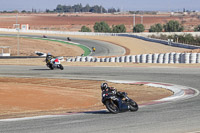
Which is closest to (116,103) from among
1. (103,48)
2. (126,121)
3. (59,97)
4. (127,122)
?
(126,121)

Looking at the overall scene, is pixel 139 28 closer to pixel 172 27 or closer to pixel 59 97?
pixel 172 27

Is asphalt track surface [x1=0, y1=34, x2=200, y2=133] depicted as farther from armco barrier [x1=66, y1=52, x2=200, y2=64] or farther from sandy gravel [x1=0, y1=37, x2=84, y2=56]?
sandy gravel [x1=0, y1=37, x2=84, y2=56]

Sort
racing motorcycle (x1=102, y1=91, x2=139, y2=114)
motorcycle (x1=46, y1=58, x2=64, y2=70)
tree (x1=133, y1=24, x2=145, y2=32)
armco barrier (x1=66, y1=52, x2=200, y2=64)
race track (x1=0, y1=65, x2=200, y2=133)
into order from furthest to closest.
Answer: tree (x1=133, y1=24, x2=145, y2=32) < armco barrier (x1=66, y1=52, x2=200, y2=64) < motorcycle (x1=46, y1=58, x2=64, y2=70) < racing motorcycle (x1=102, y1=91, x2=139, y2=114) < race track (x1=0, y1=65, x2=200, y2=133)

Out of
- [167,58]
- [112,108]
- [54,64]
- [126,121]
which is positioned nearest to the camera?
[126,121]

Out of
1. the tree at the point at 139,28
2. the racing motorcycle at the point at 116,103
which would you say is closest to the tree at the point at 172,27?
the tree at the point at 139,28

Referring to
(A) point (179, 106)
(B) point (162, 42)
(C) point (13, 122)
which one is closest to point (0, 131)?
(C) point (13, 122)

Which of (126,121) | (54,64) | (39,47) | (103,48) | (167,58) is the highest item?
(126,121)

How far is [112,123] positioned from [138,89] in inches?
399

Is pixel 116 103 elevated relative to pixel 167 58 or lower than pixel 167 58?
elevated

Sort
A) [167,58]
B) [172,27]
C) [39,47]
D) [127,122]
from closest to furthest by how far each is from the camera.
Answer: [127,122], [167,58], [39,47], [172,27]

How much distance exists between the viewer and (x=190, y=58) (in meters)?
33.7

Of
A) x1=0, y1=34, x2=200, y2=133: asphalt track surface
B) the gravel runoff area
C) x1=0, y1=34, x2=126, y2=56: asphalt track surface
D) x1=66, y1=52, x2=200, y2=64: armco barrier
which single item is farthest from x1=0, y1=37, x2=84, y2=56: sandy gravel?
x1=0, y1=34, x2=200, y2=133: asphalt track surface

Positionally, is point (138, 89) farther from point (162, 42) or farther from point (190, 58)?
point (162, 42)

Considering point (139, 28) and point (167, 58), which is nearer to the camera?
point (167, 58)
